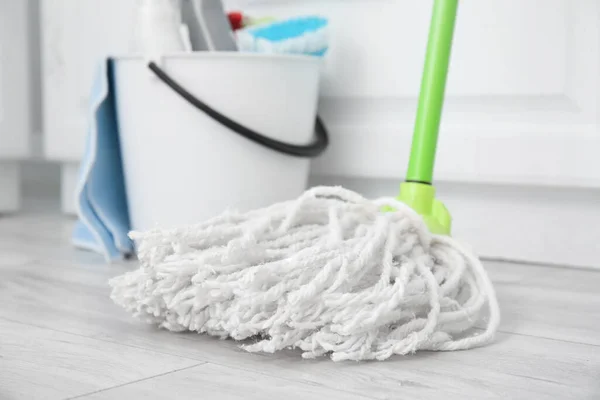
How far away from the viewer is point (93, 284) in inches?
32.2

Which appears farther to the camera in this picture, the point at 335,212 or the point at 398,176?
the point at 398,176

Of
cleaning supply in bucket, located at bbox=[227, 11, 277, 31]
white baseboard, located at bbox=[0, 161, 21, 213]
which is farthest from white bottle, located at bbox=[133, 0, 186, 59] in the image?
white baseboard, located at bbox=[0, 161, 21, 213]

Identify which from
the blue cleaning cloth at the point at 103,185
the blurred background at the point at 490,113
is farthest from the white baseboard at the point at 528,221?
the blue cleaning cloth at the point at 103,185

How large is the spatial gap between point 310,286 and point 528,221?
580mm

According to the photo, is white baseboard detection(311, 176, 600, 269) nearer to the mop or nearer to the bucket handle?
the bucket handle

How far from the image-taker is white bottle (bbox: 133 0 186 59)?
94 centimetres

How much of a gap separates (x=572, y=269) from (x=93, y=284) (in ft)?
2.02

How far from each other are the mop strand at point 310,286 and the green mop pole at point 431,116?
0.13 metres

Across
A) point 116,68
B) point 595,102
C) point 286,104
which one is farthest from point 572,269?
point 116,68

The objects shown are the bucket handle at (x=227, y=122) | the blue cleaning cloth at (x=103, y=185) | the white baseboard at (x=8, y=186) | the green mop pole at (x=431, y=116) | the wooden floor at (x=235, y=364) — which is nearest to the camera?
the wooden floor at (x=235, y=364)

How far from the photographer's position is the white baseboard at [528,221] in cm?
98

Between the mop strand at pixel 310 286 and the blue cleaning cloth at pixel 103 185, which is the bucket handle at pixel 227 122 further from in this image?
the mop strand at pixel 310 286

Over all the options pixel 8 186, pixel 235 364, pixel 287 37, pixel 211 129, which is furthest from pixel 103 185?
pixel 235 364

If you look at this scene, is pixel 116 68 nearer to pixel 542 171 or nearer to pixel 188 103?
pixel 188 103
